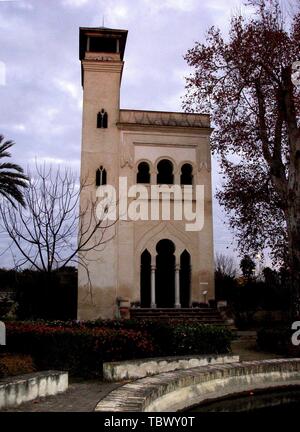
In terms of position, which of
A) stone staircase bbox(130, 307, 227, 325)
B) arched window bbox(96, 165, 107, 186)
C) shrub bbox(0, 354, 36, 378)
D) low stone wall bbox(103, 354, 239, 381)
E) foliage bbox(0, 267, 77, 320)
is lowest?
low stone wall bbox(103, 354, 239, 381)

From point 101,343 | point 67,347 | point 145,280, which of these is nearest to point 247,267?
point 145,280

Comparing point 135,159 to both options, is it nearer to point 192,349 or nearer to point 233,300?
point 233,300

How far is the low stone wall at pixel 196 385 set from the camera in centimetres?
701

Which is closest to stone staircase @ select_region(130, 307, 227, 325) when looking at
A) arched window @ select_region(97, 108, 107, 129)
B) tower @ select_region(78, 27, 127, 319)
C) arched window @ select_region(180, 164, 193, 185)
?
tower @ select_region(78, 27, 127, 319)

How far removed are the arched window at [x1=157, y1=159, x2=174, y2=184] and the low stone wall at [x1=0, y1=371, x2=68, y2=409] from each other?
15.7 meters

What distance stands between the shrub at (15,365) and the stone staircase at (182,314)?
34.0 feet

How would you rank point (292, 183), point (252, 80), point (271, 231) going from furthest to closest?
point (271, 231) → point (252, 80) → point (292, 183)

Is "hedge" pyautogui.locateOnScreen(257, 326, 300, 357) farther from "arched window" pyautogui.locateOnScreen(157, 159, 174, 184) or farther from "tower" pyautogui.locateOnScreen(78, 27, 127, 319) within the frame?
"arched window" pyautogui.locateOnScreen(157, 159, 174, 184)

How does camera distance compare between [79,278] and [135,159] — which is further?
[135,159]

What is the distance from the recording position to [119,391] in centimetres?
743

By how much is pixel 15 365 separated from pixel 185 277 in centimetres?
1455

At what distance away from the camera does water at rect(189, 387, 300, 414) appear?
8.84 m

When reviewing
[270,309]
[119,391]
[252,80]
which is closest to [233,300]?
[270,309]
